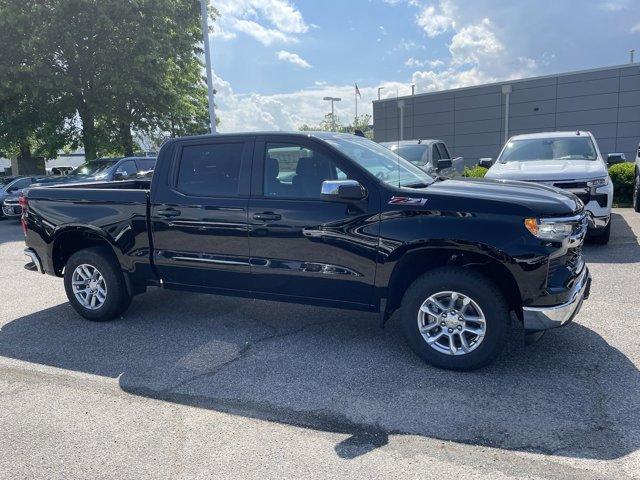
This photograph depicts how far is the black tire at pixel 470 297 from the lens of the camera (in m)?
3.78

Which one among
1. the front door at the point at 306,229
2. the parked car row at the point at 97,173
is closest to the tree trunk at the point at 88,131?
the parked car row at the point at 97,173

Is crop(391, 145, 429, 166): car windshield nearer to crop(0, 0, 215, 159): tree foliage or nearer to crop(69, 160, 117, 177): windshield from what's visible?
crop(69, 160, 117, 177): windshield

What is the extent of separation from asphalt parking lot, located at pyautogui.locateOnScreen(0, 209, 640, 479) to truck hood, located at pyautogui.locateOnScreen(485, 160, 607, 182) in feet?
8.80

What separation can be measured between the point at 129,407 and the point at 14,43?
20271 mm

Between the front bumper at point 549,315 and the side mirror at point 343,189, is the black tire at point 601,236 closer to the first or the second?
the front bumper at point 549,315

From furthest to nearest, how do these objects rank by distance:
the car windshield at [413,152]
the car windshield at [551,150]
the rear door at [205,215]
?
the car windshield at [413,152] < the car windshield at [551,150] < the rear door at [205,215]

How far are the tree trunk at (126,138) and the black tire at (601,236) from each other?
19985mm

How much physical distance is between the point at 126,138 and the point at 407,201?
22.4m

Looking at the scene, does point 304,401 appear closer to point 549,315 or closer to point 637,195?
point 549,315

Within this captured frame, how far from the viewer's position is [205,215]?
15.6 ft

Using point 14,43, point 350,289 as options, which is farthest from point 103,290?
point 14,43

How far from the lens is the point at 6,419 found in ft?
11.7

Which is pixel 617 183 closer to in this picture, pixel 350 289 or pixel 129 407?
pixel 350 289

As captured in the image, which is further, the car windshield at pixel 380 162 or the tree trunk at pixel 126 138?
the tree trunk at pixel 126 138
